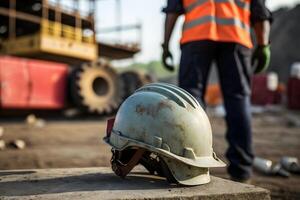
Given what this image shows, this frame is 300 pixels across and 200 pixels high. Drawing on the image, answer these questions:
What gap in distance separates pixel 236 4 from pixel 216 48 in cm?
37

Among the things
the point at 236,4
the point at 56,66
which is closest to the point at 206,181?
the point at 236,4

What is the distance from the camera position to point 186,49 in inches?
117

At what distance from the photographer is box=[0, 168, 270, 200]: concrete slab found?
71.1 inches

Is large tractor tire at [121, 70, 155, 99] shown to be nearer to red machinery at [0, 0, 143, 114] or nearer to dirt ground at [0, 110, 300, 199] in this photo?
red machinery at [0, 0, 143, 114]

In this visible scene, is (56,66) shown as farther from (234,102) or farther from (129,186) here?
(129,186)

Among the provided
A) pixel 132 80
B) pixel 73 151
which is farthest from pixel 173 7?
pixel 132 80

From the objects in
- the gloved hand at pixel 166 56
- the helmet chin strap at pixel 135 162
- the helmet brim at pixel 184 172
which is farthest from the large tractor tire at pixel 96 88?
the helmet brim at pixel 184 172

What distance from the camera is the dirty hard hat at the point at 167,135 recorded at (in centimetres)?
200

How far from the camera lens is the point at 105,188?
1943mm

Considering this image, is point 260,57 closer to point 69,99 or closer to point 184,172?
point 184,172

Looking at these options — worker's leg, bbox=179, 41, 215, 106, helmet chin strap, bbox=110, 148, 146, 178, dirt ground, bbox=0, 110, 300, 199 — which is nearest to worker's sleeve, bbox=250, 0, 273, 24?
worker's leg, bbox=179, 41, 215, 106

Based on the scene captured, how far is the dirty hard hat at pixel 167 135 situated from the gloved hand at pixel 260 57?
133 centimetres

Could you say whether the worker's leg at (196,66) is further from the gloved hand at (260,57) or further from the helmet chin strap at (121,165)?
the helmet chin strap at (121,165)

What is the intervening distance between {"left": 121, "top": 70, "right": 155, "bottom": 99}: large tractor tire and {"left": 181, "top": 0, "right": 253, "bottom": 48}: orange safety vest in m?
7.01
